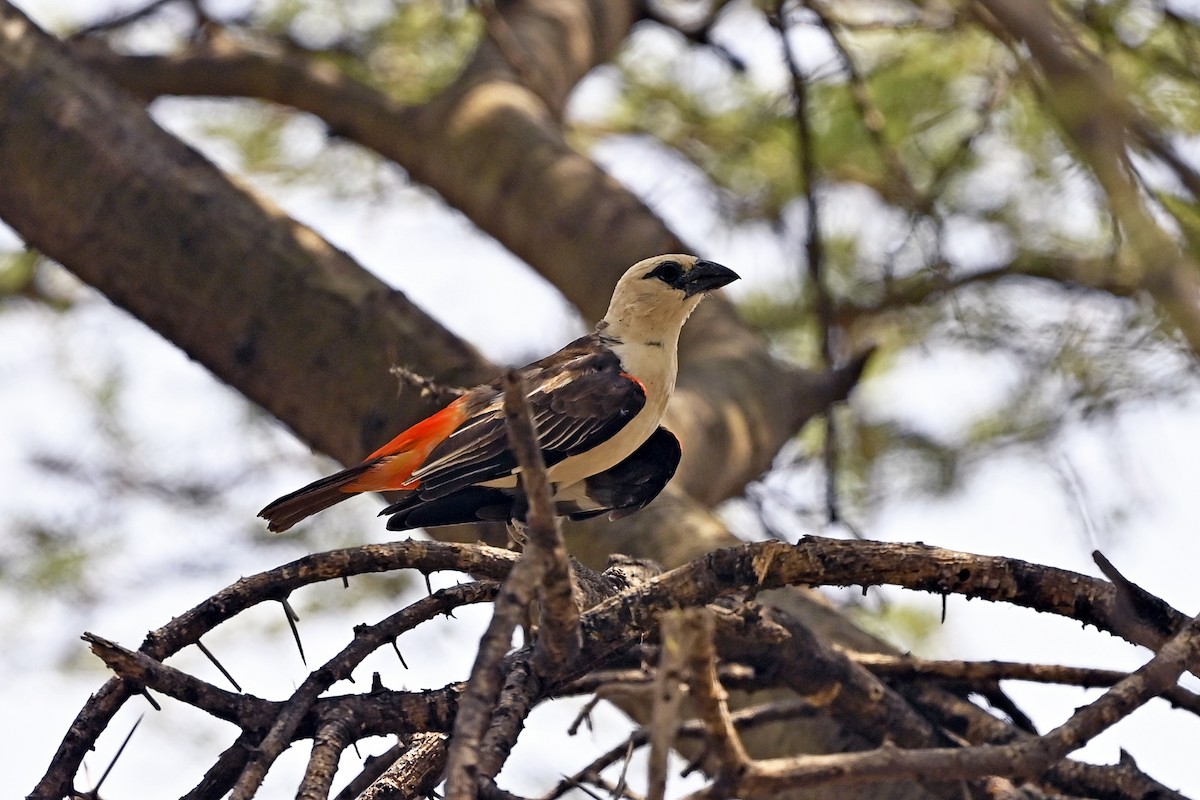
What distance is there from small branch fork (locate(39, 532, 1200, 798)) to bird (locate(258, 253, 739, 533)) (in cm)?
71

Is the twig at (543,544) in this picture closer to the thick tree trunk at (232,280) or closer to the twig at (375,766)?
the twig at (375,766)

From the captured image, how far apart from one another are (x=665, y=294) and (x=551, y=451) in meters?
0.92

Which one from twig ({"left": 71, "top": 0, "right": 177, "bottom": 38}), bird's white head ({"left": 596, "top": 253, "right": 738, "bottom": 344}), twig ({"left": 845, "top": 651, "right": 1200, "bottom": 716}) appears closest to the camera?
twig ({"left": 845, "top": 651, "right": 1200, "bottom": 716})

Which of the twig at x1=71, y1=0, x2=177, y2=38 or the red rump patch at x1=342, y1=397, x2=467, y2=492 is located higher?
the twig at x1=71, y1=0, x2=177, y2=38

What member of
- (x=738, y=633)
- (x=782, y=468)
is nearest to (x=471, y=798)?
(x=738, y=633)

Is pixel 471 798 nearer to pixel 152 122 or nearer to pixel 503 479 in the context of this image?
pixel 503 479

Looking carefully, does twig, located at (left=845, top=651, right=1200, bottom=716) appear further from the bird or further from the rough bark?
the rough bark

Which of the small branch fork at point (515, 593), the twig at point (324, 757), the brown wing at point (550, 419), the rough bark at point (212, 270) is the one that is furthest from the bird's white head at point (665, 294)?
the small branch fork at point (515, 593)

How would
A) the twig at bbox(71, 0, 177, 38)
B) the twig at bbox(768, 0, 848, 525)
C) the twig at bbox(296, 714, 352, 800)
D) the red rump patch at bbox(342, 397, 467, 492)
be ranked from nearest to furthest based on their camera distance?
the twig at bbox(296, 714, 352, 800), the red rump patch at bbox(342, 397, 467, 492), the twig at bbox(768, 0, 848, 525), the twig at bbox(71, 0, 177, 38)

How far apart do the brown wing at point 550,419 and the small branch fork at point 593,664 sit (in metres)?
0.63

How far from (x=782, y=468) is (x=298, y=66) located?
2.89 metres

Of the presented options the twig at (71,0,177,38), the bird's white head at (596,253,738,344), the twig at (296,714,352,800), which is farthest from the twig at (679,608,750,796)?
the twig at (71,0,177,38)

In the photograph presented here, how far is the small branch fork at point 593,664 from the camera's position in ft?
6.30

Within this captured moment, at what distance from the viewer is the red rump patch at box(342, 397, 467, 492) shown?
12.5 feet
